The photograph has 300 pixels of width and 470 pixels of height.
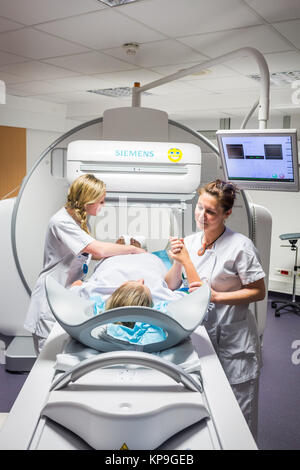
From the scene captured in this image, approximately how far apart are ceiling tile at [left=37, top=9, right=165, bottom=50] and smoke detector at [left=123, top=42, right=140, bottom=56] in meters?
0.05

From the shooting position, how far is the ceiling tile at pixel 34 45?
313cm

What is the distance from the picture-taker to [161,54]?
351 cm

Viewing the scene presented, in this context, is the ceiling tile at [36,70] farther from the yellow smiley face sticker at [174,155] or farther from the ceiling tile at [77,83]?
the yellow smiley face sticker at [174,155]

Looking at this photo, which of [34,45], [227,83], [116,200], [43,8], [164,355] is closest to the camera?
[164,355]

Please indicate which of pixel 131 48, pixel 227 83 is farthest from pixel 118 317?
pixel 227 83

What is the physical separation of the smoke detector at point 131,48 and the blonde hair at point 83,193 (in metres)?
1.68

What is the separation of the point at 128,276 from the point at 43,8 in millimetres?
1723

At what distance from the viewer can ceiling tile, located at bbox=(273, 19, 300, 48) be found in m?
2.72

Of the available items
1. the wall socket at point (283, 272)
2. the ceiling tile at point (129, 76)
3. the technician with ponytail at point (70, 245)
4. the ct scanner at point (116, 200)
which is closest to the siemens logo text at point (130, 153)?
the ct scanner at point (116, 200)

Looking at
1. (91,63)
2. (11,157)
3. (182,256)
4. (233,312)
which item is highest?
(91,63)

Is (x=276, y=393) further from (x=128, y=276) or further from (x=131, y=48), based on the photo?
(x=131, y=48)
